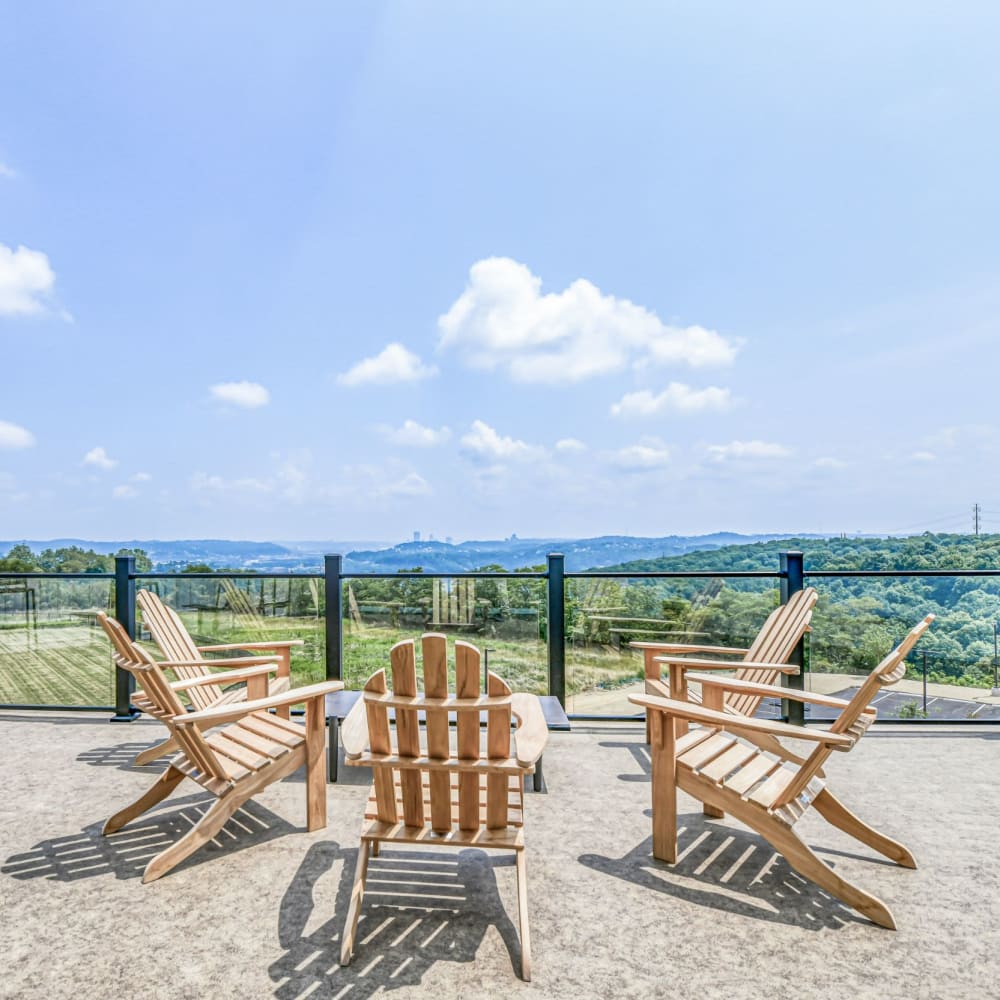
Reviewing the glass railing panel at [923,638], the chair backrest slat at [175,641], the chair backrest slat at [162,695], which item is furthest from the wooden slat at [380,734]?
the glass railing panel at [923,638]

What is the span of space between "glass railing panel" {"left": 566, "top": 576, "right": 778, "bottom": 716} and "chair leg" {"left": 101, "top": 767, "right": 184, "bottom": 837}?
2.78 m

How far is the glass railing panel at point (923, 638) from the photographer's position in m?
4.64

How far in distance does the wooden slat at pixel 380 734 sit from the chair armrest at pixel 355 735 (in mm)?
44

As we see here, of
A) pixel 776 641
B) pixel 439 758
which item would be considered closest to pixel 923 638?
pixel 776 641

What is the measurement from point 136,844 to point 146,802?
172mm

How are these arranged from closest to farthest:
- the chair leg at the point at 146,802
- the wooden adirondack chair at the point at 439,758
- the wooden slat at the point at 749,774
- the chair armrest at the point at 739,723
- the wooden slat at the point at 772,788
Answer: the wooden adirondack chair at the point at 439,758 < the chair armrest at the point at 739,723 < the wooden slat at the point at 772,788 < the wooden slat at the point at 749,774 < the chair leg at the point at 146,802

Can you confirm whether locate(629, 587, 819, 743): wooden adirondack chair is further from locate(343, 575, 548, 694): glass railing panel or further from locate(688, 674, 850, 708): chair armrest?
locate(343, 575, 548, 694): glass railing panel

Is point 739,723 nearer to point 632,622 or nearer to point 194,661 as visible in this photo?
point 632,622

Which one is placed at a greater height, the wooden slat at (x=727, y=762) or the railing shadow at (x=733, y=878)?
the wooden slat at (x=727, y=762)

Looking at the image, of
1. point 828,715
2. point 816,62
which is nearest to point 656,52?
point 816,62

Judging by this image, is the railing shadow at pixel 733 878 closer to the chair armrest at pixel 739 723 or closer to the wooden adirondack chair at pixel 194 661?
the chair armrest at pixel 739 723

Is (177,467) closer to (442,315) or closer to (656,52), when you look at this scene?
(442,315)

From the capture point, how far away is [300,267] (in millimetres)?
18609

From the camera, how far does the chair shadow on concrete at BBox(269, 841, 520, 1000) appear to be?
1.93 metres
